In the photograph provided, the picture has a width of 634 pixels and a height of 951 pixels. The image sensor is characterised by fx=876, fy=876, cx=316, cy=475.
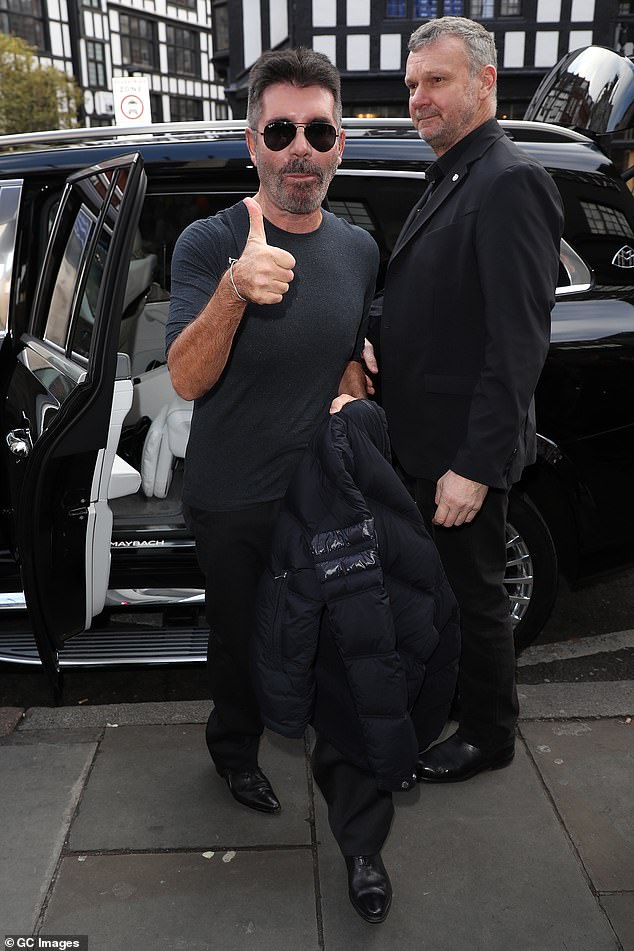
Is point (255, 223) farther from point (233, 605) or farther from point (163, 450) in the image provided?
point (163, 450)

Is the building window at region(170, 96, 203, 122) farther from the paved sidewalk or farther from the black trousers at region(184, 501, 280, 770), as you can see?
the black trousers at region(184, 501, 280, 770)

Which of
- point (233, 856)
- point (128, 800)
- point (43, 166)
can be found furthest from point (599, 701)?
point (43, 166)

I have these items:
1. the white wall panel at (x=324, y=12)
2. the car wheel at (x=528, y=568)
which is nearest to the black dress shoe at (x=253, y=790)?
the car wheel at (x=528, y=568)

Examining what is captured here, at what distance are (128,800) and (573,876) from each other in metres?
1.28

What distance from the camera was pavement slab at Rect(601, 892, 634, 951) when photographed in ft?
6.83

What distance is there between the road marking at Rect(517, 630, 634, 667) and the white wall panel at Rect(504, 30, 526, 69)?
20309mm

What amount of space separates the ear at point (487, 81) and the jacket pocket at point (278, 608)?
1.36 m

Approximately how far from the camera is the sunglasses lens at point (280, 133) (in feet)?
6.76

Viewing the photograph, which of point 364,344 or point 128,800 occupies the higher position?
point 364,344

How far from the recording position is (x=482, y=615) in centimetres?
256

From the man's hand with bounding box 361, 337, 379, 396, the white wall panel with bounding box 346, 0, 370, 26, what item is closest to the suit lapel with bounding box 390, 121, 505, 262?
the man's hand with bounding box 361, 337, 379, 396

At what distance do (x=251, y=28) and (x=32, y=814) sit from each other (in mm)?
25497

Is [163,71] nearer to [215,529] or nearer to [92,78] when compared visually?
[92,78]

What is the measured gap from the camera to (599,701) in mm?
3129
